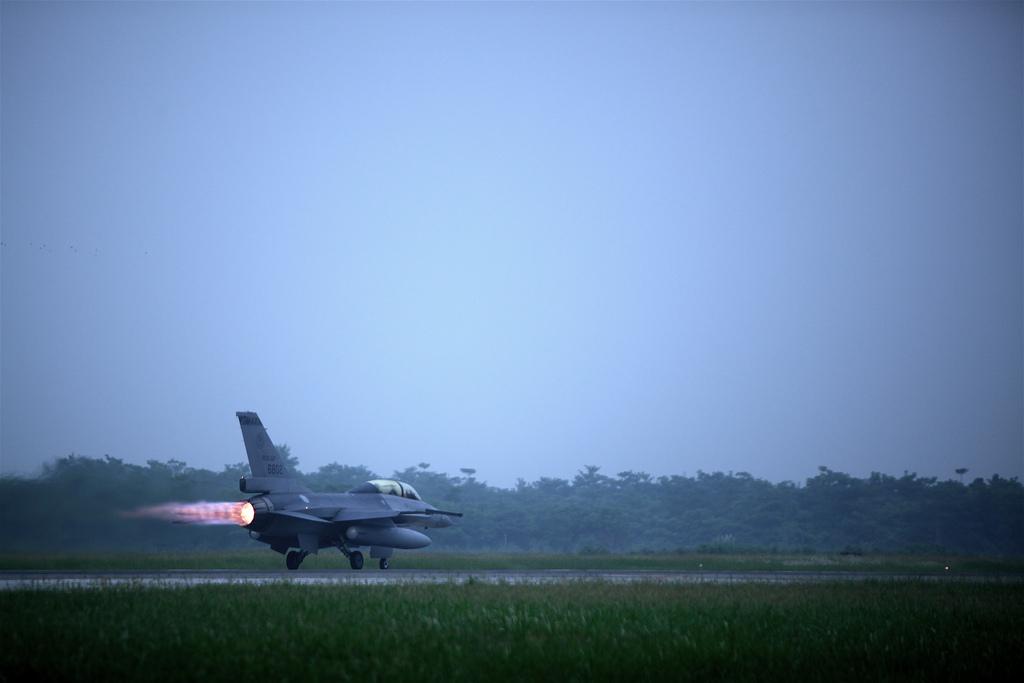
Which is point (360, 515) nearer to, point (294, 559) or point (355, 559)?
point (355, 559)

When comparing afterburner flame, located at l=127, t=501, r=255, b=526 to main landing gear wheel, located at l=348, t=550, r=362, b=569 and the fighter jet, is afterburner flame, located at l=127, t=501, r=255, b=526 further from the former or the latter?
main landing gear wheel, located at l=348, t=550, r=362, b=569

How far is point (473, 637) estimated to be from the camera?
14828 millimetres

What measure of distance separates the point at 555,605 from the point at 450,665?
5.36 m

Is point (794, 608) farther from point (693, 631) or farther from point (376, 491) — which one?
point (376, 491)

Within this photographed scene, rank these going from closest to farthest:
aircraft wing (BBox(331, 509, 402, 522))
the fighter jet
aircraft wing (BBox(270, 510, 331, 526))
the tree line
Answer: aircraft wing (BBox(270, 510, 331, 526))
the fighter jet
aircraft wing (BBox(331, 509, 402, 522))
the tree line

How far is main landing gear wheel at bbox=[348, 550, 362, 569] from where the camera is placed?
35.2 m

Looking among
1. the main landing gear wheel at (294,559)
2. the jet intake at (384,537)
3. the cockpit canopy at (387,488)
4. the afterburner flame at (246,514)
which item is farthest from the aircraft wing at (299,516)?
the cockpit canopy at (387,488)

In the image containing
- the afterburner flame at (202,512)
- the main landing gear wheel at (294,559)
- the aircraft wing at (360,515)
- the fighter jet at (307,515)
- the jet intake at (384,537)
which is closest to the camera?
the afterburner flame at (202,512)

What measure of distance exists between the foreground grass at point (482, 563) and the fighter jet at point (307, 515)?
1.38m

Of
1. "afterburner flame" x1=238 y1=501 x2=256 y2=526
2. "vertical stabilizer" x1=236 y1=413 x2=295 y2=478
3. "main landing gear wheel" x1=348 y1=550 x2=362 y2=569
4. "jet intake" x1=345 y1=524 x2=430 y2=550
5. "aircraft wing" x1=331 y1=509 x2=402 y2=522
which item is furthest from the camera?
"main landing gear wheel" x1=348 y1=550 x2=362 y2=569

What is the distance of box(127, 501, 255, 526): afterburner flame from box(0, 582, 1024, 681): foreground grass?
491 inches

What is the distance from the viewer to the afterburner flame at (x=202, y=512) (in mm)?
32125

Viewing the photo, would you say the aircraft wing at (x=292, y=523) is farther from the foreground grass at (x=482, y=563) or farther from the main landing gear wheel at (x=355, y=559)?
the main landing gear wheel at (x=355, y=559)

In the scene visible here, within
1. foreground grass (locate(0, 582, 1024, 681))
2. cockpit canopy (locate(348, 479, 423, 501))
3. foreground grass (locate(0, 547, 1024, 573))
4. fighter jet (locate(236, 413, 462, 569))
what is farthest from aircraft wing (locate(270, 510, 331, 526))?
foreground grass (locate(0, 582, 1024, 681))
